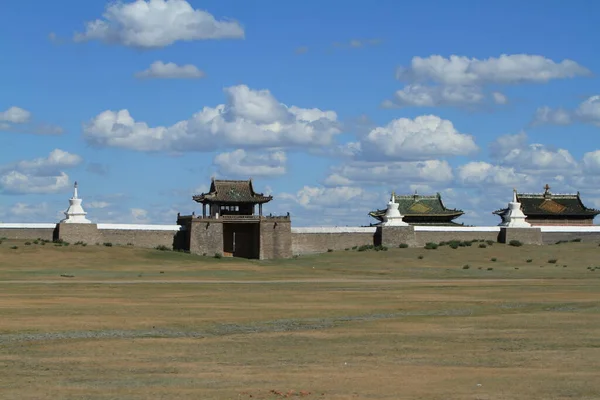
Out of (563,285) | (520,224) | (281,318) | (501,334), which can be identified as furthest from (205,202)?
(501,334)

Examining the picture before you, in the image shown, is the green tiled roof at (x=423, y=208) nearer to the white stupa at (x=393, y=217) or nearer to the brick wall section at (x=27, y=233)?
the white stupa at (x=393, y=217)

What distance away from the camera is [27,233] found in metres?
80.6

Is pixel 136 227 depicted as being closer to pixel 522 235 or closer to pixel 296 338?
pixel 522 235

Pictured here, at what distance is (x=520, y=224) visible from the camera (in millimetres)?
91562

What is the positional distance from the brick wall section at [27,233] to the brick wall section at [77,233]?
0.85m

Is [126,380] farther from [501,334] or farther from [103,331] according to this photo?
[501,334]

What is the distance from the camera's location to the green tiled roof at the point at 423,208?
321 feet

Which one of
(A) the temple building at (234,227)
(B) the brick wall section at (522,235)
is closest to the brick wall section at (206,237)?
(A) the temple building at (234,227)

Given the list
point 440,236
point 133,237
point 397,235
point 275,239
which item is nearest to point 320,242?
point 275,239

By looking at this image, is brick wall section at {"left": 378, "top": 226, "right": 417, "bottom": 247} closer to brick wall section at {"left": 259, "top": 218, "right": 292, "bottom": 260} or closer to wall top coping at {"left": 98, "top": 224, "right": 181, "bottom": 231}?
brick wall section at {"left": 259, "top": 218, "right": 292, "bottom": 260}

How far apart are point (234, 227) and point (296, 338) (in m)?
62.3

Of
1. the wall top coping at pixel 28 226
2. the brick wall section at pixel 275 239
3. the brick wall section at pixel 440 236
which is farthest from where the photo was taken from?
the brick wall section at pixel 440 236

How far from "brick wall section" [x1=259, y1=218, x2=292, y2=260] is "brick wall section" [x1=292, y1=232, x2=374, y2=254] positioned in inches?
44.7

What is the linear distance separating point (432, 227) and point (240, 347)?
222ft
